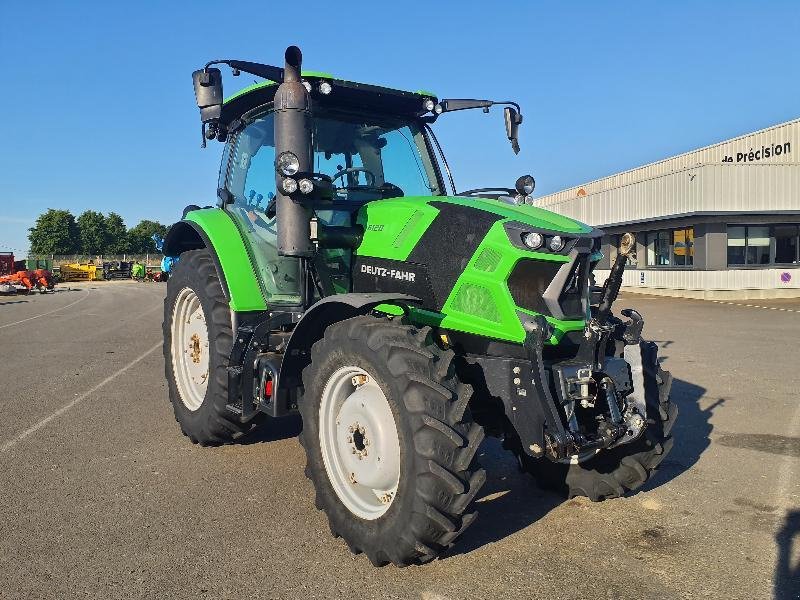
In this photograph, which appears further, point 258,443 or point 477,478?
point 258,443

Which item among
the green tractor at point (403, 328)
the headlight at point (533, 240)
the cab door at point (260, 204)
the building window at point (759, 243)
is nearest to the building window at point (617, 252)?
the green tractor at point (403, 328)

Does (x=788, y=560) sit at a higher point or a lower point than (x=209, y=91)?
lower

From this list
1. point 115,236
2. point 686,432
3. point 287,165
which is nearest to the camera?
point 287,165

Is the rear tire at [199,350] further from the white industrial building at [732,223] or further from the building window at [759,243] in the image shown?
the building window at [759,243]

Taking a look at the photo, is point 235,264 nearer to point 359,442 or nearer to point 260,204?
point 260,204

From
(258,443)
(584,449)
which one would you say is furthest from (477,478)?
(258,443)

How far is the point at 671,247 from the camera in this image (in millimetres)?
26906

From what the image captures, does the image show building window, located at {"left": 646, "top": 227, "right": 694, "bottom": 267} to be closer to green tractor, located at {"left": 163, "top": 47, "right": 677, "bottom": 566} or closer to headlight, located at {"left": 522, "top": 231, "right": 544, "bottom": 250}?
green tractor, located at {"left": 163, "top": 47, "right": 677, "bottom": 566}

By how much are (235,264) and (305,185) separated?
1303 mm

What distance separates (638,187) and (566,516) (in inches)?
1046

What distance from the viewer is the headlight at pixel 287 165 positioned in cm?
376

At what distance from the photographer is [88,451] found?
524 cm

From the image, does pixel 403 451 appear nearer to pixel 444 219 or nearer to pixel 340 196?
pixel 444 219

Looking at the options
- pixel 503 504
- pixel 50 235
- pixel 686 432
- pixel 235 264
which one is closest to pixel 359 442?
pixel 503 504
